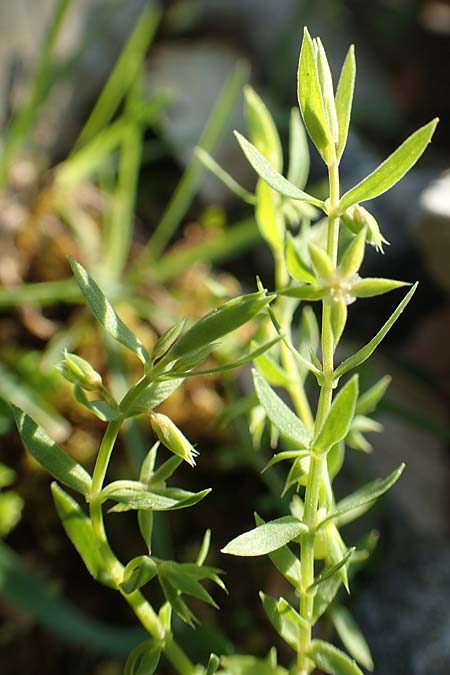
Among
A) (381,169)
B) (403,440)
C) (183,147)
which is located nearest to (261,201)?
(381,169)

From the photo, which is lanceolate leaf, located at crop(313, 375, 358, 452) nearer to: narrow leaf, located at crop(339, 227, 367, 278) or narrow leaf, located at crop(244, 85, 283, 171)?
narrow leaf, located at crop(339, 227, 367, 278)

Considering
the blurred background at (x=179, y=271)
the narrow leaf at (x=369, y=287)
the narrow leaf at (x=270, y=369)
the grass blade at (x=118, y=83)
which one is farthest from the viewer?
the grass blade at (x=118, y=83)

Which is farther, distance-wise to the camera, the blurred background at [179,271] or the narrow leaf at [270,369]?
the blurred background at [179,271]

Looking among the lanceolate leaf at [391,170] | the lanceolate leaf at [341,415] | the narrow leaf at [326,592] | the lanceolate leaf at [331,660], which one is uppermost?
the lanceolate leaf at [391,170]

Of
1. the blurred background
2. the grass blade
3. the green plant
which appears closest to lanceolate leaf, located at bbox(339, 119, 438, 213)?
the green plant

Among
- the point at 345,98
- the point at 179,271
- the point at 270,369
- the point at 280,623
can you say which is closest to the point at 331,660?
the point at 280,623

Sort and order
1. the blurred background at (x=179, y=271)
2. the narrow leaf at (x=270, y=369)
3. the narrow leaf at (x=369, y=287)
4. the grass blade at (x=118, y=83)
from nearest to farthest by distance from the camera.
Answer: the narrow leaf at (x=369, y=287) → the narrow leaf at (x=270, y=369) → the blurred background at (x=179, y=271) → the grass blade at (x=118, y=83)

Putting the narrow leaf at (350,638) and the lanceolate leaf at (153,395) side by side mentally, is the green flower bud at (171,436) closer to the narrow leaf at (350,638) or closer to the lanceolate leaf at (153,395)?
the lanceolate leaf at (153,395)

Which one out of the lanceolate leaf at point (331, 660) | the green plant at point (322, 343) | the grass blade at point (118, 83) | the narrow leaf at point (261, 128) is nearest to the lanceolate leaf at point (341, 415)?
the green plant at point (322, 343)
